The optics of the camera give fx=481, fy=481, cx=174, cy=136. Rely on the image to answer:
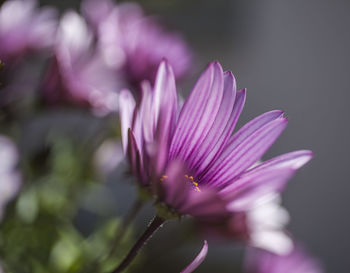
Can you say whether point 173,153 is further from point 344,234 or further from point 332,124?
point 344,234

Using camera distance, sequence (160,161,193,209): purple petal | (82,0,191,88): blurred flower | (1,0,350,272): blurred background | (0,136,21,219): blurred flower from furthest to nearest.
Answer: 1. (1,0,350,272): blurred background
2. (82,0,191,88): blurred flower
3. (0,136,21,219): blurred flower
4. (160,161,193,209): purple petal

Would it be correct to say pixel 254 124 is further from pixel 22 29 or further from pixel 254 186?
pixel 22 29

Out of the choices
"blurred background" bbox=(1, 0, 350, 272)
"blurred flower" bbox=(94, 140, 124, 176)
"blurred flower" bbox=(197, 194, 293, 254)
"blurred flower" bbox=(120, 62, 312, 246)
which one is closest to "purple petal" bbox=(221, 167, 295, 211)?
"blurred flower" bbox=(120, 62, 312, 246)

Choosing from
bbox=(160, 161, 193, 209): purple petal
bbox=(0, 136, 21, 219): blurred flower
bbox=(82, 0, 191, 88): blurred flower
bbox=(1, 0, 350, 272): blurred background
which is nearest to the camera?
bbox=(160, 161, 193, 209): purple petal

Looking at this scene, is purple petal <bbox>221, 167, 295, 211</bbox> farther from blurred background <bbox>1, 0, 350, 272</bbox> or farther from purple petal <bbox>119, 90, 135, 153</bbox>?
blurred background <bbox>1, 0, 350, 272</bbox>

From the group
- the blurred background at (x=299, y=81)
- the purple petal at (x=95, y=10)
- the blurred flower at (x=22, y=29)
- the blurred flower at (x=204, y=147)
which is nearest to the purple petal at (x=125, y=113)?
the blurred flower at (x=204, y=147)
